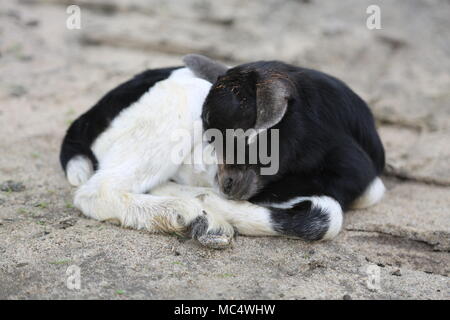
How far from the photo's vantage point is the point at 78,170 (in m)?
4.81

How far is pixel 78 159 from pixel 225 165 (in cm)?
139

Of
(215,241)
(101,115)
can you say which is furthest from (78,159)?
(215,241)

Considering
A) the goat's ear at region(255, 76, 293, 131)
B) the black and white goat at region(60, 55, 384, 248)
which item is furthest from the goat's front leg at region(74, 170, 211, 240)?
the goat's ear at region(255, 76, 293, 131)

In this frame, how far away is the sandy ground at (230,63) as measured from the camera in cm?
361

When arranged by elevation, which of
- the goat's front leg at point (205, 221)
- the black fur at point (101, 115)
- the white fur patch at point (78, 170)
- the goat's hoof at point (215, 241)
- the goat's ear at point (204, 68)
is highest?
the goat's ear at point (204, 68)

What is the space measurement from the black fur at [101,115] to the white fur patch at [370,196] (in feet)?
6.13

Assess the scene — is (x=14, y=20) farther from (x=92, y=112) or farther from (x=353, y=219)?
(x=353, y=219)

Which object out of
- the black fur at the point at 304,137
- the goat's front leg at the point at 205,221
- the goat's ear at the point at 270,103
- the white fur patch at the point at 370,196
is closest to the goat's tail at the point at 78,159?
the goat's front leg at the point at 205,221

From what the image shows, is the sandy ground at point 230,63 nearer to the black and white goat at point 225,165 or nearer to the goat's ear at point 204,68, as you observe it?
the black and white goat at point 225,165

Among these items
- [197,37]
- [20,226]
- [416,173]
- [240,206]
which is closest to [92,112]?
[20,226]

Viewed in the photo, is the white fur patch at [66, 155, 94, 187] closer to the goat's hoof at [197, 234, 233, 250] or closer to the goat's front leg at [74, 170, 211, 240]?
the goat's front leg at [74, 170, 211, 240]

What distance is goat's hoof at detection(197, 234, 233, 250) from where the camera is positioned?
3.94m

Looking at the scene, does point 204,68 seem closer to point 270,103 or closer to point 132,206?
point 270,103

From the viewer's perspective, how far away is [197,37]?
847 centimetres
